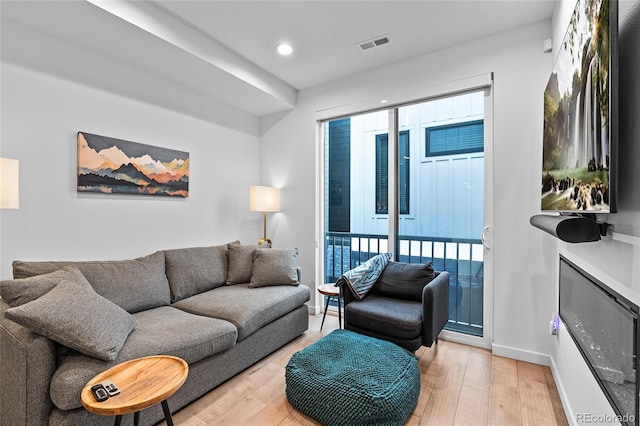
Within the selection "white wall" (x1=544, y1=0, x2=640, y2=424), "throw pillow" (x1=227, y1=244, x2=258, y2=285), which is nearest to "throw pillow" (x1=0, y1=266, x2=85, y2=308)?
"throw pillow" (x1=227, y1=244, x2=258, y2=285)

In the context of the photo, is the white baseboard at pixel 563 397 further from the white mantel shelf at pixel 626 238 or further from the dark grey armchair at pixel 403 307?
the white mantel shelf at pixel 626 238

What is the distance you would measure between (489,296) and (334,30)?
2734mm

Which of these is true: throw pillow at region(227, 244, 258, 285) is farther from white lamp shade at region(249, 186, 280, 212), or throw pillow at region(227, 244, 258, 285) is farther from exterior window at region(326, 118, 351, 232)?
exterior window at region(326, 118, 351, 232)

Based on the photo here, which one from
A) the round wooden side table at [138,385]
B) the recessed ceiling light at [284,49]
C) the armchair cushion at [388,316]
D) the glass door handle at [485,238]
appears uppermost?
the recessed ceiling light at [284,49]

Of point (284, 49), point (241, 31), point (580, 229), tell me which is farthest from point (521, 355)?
point (241, 31)

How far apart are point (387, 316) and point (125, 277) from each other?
6.80ft

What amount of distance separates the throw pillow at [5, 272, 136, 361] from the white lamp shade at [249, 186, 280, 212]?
1.97 m

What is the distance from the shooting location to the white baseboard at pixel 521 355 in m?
2.40

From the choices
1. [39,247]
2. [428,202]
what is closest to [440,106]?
[428,202]

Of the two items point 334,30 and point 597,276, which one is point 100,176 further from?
point 597,276

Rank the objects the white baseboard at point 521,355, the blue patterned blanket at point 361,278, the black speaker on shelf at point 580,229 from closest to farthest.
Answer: the black speaker on shelf at point 580,229 → the white baseboard at point 521,355 → the blue patterned blanket at point 361,278

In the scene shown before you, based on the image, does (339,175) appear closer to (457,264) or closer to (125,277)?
(457,264)

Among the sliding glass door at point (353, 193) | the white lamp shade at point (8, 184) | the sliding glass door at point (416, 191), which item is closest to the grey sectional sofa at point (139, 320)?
the white lamp shade at point (8, 184)

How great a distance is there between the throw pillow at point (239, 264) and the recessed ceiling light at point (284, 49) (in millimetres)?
2048
